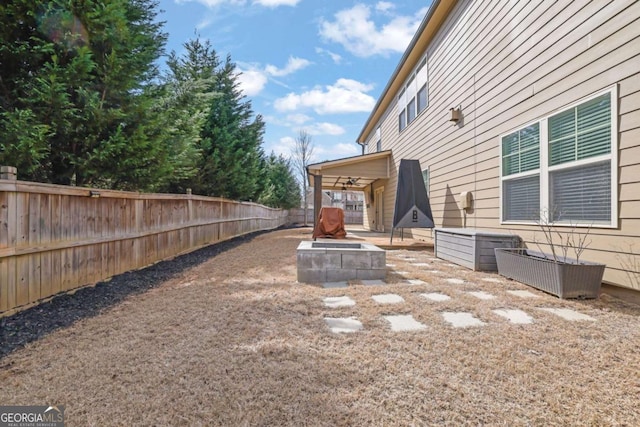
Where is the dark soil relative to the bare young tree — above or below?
below

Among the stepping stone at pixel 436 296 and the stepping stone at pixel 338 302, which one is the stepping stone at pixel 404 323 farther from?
the stepping stone at pixel 436 296

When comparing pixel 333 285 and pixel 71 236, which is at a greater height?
pixel 71 236

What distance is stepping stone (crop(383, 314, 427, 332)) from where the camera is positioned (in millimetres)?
2424

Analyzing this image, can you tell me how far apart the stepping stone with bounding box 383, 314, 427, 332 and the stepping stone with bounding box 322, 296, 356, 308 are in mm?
488

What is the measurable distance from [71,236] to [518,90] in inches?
247

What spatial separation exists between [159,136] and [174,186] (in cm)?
428

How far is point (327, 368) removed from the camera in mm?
1820

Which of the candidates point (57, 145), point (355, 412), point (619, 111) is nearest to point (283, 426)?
point (355, 412)

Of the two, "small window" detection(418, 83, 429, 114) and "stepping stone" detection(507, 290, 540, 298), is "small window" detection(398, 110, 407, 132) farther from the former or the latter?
"stepping stone" detection(507, 290, 540, 298)

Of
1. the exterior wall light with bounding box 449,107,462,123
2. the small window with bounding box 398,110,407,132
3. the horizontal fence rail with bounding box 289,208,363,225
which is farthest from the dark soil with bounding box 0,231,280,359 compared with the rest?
the horizontal fence rail with bounding box 289,208,363,225

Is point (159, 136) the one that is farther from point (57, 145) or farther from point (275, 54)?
point (275, 54)

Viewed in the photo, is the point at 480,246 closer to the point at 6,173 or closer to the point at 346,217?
the point at 6,173

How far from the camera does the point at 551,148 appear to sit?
13.0 feet

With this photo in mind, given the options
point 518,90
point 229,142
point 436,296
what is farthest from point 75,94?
point 518,90
